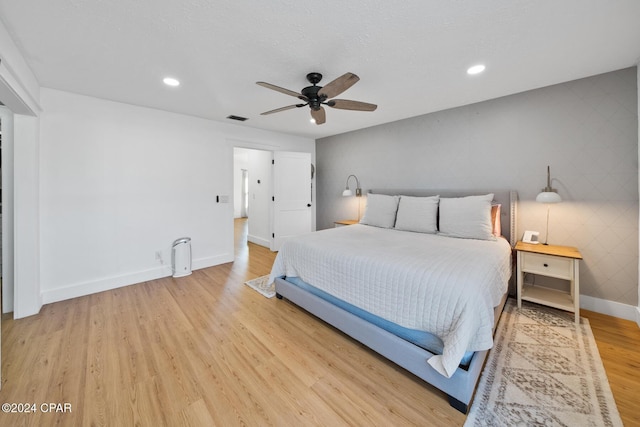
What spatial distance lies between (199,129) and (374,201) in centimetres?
292

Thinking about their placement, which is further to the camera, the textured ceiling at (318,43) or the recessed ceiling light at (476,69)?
the recessed ceiling light at (476,69)

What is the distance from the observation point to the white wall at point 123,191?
273 centimetres

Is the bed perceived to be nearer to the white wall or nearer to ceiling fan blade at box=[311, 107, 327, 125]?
ceiling fan blade at box=[311, 107, 327, 125]

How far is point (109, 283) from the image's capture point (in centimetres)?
306

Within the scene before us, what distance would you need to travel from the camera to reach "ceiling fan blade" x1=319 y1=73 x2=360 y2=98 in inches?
71.2

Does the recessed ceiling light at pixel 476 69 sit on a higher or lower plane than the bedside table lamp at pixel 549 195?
higher

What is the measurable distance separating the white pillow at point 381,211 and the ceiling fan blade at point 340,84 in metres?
1.90

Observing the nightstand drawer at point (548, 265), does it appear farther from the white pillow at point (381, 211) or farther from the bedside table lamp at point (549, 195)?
the white pillow at point (381, 211)

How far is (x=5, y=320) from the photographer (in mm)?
2320

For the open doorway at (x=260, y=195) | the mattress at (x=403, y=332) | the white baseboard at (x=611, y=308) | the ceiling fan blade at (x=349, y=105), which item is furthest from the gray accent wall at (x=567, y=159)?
the open doorway at (x=260, y=195)

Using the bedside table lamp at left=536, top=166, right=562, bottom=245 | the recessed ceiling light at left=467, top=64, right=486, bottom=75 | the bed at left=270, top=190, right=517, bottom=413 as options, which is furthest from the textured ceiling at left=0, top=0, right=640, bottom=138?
the bed at left=270, top=190, right=517, bottom=413

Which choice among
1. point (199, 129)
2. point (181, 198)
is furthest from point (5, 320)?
point (199, 129)

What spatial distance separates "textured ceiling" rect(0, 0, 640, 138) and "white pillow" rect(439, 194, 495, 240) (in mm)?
1267

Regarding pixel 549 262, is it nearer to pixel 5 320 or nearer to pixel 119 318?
pixel 119 318
